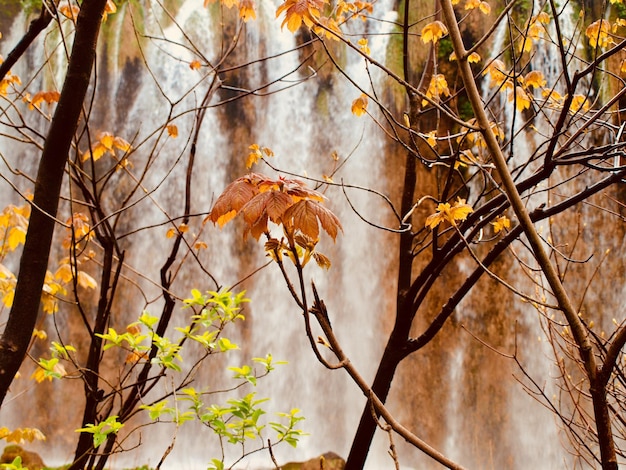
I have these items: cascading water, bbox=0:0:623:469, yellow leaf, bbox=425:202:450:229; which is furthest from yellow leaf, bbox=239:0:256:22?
cascading water, bbox=0:0:623:469

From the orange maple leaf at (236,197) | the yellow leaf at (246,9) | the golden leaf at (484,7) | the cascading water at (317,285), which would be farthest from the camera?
the cascading water at (317,285)

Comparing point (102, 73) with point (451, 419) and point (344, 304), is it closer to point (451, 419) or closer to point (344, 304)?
point (344, 304)

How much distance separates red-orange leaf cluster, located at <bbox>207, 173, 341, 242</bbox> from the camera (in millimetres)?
1137

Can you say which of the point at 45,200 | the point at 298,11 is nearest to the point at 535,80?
the point at 298,11

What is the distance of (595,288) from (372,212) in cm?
311

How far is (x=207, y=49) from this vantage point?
27.1 feet

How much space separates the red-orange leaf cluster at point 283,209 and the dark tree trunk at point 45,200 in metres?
0.42

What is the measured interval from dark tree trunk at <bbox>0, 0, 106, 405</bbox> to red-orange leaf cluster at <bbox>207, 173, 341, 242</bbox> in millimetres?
416

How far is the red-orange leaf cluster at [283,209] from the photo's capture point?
3.73ft

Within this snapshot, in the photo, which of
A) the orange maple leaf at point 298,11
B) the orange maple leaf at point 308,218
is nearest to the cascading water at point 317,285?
the orange maple leaf at point 298,11

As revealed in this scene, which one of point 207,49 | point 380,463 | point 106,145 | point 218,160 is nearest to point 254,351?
point 380,463

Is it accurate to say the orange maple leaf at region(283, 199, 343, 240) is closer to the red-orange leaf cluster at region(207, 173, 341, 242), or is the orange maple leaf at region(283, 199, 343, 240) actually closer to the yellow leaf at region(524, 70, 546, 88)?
the red-orange leaf cluster at region(207, 173, 341, 242)

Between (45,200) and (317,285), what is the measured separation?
22.0 ft

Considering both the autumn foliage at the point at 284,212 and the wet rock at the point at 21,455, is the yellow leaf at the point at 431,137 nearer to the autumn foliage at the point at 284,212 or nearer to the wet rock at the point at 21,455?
the autumn foliage at the point at 284,212
